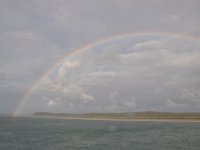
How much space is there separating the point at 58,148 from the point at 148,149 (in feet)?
70.0

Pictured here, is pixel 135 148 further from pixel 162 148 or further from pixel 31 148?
pixel 31 148

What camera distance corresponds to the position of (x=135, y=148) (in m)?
60.7

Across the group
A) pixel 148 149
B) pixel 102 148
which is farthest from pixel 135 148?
pixel 102 148

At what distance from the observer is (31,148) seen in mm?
62469

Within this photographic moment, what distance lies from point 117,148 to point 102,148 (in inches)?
141

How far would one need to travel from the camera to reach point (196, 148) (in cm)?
6156

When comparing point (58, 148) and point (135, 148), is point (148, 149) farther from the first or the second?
point (58, 148)

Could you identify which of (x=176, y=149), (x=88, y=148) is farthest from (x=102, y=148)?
(x=176, y=149)

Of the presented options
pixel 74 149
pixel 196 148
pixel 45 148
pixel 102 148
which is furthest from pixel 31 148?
pixel 196 148

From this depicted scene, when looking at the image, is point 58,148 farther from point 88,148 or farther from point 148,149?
point 148,149

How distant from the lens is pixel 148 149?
59281mm

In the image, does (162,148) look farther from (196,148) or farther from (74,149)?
(74,149)

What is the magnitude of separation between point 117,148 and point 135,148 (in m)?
4.27

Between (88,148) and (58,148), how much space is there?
7212 millimetres
